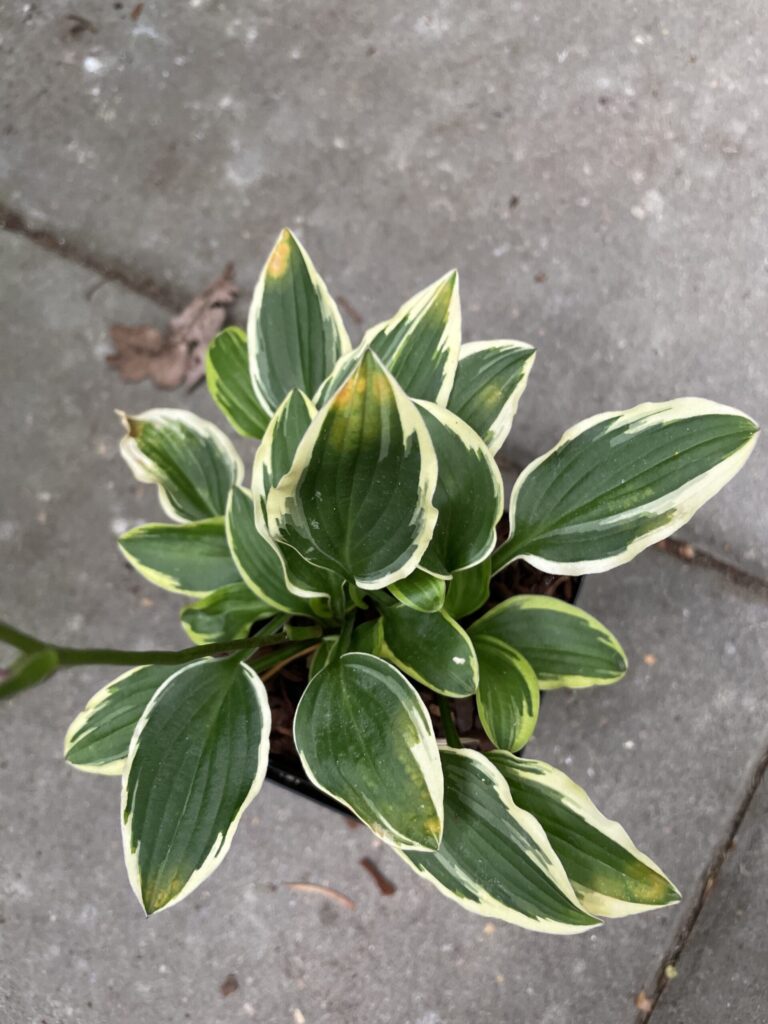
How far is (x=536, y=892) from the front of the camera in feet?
2.28

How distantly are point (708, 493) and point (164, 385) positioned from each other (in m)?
0.96

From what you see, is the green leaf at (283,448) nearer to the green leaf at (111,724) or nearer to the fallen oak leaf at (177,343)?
the green leaf at (111,724)

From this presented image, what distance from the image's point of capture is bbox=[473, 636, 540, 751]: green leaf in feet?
2.65

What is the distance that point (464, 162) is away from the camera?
1.41 metres

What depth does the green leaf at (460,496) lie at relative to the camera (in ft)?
2.30

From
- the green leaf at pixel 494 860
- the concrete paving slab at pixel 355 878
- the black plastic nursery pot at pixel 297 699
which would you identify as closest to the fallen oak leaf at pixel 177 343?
the concrete paving slab at pixel 355 878

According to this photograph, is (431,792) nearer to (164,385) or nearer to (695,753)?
(695,753)

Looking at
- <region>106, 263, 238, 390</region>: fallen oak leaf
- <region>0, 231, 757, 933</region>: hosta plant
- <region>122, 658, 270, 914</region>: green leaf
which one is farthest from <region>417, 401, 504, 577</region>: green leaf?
<region>106, 263, 238, 390</region>: fallen oak leaf

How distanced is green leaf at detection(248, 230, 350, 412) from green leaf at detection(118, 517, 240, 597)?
6.8 inches

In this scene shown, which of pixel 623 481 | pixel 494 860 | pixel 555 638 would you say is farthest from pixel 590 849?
pixel 623 481

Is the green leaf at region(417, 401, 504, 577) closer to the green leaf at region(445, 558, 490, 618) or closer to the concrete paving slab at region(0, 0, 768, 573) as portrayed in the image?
the green leaf at region(445, 558, 490, 618)

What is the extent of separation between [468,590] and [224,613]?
10.9 inches

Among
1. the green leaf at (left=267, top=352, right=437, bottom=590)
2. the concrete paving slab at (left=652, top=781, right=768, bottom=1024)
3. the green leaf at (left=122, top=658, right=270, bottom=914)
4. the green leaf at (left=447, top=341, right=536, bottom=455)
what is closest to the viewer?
the green leaf at (left=267, top=352, right=437, bottom=590)

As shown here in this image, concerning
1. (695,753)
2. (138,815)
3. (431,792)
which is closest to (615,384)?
(695,753)
